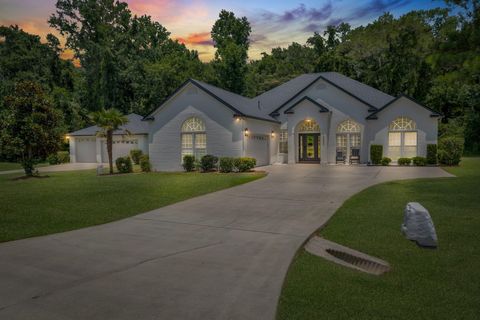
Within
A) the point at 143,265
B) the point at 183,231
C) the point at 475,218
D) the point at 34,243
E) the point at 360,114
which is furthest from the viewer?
the point at 360,114

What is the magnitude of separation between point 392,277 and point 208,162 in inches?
668

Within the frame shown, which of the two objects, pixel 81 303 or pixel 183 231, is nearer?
Answer: pixel 81 303

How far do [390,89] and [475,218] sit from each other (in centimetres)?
3611

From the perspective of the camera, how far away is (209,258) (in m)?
5.49

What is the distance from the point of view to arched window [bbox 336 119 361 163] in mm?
25219

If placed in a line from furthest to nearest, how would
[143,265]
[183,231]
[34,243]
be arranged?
[183,231] < [34,243] < [143,265]

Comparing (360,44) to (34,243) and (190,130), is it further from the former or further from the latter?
(34,243)

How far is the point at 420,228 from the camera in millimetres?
6270

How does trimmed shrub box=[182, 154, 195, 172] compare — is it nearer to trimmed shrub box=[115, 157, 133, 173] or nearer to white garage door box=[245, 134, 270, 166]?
white garage door box=[245, 134, 270, 166]

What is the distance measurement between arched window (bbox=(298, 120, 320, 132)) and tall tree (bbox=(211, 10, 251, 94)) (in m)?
18.7

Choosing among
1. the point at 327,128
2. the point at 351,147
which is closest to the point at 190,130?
the point at 327,128

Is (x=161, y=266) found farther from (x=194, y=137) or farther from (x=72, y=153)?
Result: (x=72, y=153)

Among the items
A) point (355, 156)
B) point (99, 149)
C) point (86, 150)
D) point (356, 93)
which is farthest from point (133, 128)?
point (356, 93)

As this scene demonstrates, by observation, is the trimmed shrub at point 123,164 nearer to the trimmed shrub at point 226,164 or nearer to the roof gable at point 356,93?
the trimmed shrub at point 226,164
